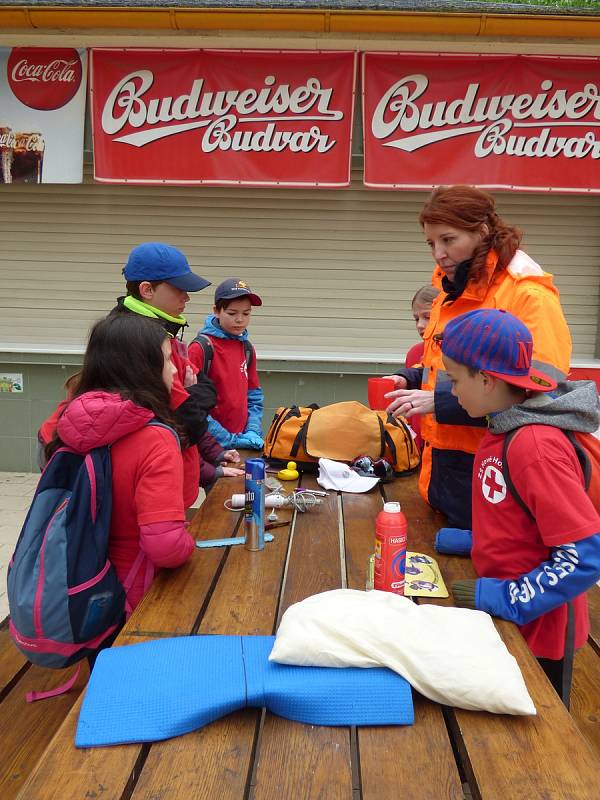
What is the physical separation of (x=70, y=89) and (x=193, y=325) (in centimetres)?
241

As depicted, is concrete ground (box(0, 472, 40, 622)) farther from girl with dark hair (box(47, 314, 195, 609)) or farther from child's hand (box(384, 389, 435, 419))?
child's hand (box(384, 389, 435, 419))

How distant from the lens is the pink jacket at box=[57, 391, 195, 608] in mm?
2000

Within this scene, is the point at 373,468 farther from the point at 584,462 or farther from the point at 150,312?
the point at 584,462

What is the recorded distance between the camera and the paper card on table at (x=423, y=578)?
1.95 meters

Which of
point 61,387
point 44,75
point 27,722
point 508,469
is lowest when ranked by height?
point 27,722

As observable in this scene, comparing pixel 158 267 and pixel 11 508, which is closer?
pixel 158 267

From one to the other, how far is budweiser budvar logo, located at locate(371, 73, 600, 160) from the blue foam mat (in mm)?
5292

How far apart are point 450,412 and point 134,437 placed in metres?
1.09

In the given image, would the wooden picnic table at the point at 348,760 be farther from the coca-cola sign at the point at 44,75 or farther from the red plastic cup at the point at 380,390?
the coca-cola sign at the point at 44,75

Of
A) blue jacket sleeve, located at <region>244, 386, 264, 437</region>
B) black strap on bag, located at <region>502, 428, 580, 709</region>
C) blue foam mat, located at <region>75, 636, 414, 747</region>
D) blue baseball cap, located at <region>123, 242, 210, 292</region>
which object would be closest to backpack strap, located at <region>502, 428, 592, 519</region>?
black strap on bag, located at <region>502, 428, 580, 709</region>

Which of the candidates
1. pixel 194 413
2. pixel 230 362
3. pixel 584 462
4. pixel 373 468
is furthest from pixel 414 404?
pixel 230 362

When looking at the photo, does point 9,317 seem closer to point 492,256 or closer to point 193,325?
point 193,325

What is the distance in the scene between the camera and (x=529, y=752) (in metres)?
1.30

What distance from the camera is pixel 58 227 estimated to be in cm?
649
